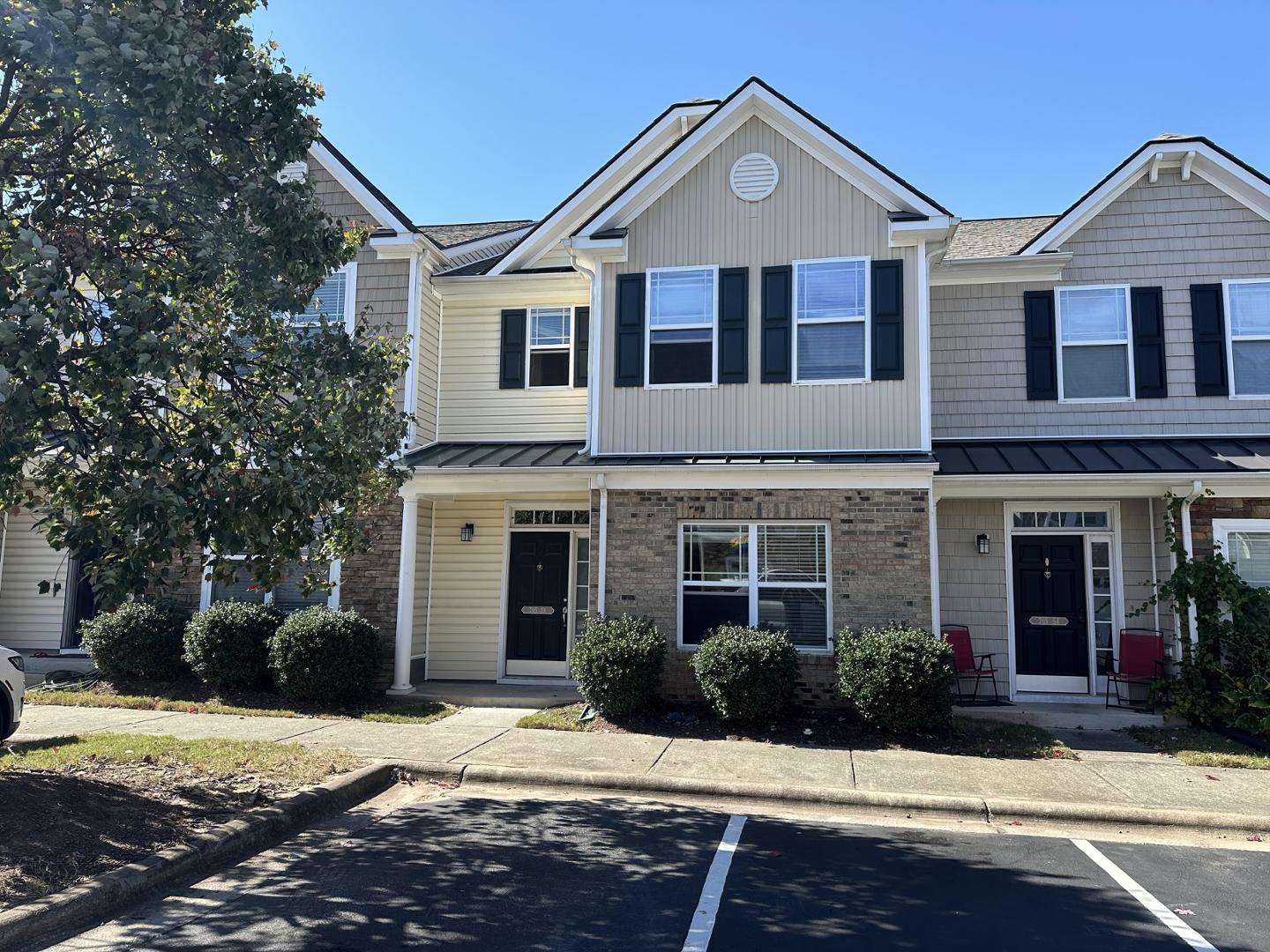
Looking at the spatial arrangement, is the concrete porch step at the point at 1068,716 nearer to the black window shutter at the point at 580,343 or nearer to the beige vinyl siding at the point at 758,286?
the beige vinyl siding at the point at 758,286

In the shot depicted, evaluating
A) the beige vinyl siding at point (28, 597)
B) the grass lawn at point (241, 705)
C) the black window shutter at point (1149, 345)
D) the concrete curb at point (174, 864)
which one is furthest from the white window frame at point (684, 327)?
the beige vinyl siding at point (28, 597)

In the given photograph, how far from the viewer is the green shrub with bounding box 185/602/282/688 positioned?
37.3 ft

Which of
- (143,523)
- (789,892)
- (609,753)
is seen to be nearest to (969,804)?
(789,892)

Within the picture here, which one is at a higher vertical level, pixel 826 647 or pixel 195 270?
pixel 195 270

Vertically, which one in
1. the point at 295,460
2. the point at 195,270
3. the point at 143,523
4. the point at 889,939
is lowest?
the point at 889,939

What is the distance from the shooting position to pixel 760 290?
1164 centimetres

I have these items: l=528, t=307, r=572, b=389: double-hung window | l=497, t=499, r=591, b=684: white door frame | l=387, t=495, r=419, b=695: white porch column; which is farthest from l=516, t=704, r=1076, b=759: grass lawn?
l=528, t=307, r=572, b=389: double-hung window

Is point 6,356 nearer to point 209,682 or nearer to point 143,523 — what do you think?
point 143,523

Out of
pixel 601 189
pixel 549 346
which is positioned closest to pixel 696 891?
pixel 549 346

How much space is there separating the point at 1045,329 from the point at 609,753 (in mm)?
8578

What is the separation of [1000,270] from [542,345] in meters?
6.72

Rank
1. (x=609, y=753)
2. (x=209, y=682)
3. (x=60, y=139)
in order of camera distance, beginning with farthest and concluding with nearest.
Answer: (x=209, y=682)
(x=609, y=753)
(x=60, y=139)

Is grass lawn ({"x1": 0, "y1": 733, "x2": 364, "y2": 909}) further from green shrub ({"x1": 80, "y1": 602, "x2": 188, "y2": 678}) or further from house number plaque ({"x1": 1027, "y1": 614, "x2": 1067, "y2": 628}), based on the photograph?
house number plaque ({"x1": 1027, "y1": 614, "x2": 1067, "y2": 628})

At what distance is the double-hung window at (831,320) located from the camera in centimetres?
1128
